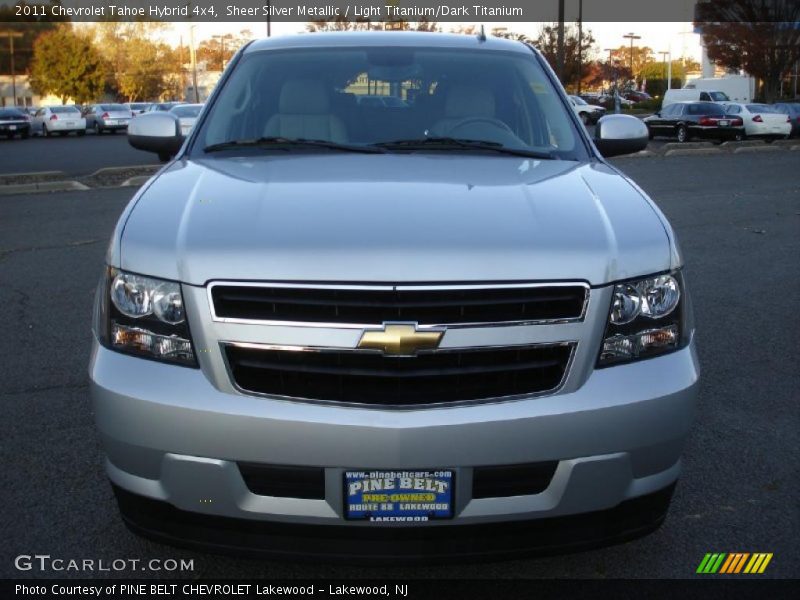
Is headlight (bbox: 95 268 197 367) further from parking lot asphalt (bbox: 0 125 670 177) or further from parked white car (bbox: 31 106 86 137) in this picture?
parked white car (bbox: 31 106 86 137)

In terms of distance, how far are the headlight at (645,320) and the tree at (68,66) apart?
247 feet

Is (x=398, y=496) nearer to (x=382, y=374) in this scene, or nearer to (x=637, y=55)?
(x=382, y=374)

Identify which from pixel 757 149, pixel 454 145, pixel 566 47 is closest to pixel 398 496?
pixel 454 145

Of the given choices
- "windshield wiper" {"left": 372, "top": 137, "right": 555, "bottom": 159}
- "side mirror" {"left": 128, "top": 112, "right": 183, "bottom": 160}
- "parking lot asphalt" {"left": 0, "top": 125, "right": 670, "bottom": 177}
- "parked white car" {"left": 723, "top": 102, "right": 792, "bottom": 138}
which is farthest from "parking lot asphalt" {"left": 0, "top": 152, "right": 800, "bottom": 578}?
"parked white car" {"left": 723, "top": 102, "right": 792, "bottom": 138}

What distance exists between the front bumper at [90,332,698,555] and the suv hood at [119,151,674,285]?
1.09 ft

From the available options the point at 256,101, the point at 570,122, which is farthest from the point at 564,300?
the point at 256,101

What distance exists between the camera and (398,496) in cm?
258

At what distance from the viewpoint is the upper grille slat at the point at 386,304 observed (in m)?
2.59

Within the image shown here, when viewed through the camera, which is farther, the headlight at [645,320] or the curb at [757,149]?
the curb at [757,149]

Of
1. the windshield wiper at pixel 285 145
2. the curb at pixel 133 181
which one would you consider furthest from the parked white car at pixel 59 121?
the windshield wiper at pixel 285 145

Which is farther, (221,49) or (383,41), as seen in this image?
(221,49)

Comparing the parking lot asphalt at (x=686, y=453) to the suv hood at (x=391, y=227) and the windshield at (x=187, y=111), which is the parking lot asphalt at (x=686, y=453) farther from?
the windshield at (x=187, y=111)

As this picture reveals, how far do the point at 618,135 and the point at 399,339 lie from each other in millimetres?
2440

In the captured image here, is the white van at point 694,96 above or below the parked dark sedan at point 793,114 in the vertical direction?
above
